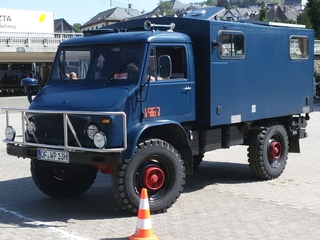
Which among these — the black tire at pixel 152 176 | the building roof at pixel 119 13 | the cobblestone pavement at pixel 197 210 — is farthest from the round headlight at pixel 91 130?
the building roof at pixel 119 13

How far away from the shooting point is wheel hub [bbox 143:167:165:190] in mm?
7711

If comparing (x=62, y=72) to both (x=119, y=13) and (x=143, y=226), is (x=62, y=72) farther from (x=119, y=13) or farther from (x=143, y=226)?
(x=119, y=13)

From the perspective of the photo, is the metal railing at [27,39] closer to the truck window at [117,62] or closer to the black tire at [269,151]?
the black tire at [269,151]

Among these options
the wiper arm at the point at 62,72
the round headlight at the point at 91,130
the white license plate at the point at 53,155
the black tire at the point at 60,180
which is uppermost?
the wiper arm at the point at 62,72

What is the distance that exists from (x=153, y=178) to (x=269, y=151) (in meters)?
3.39

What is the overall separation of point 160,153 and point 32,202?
Answer: 2.47 meters

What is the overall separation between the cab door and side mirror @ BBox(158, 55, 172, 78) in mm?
47

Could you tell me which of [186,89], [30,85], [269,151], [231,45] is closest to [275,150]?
[269,151]

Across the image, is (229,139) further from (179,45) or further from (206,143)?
(179,45)

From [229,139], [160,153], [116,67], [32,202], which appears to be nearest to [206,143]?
[229,139]

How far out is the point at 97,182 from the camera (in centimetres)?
1037

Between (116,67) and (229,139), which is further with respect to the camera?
(229,139)

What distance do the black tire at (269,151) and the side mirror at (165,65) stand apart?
9.85 ft

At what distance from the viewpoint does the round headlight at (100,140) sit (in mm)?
7129
